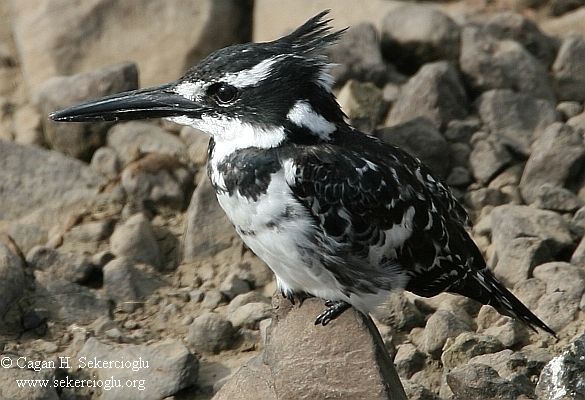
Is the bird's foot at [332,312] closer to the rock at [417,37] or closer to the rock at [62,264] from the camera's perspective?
the rock at [62,264]

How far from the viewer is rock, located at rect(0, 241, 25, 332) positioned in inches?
202

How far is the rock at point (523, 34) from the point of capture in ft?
21.9

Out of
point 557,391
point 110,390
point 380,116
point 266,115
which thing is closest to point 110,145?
point 380,116

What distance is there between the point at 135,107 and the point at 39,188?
1.65 m

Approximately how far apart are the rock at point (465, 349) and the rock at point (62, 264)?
1.62 meters

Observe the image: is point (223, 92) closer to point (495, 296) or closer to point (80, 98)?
point (495, 296)

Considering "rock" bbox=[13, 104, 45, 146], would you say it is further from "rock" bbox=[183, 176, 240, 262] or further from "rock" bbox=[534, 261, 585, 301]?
"rock" bbox=[534, 261, 585, 301]

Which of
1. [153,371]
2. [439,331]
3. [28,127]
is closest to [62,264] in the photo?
[153,371]

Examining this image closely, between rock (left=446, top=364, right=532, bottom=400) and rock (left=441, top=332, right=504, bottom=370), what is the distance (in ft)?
0.68

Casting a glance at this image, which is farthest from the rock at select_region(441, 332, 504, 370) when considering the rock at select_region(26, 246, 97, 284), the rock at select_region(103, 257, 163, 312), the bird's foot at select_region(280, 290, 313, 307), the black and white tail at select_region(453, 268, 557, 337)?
the rock at select_region(26, 246, 97, 284)

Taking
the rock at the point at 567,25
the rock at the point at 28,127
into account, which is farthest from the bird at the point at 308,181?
the rock at the point at 567,25

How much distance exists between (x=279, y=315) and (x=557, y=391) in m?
0.98

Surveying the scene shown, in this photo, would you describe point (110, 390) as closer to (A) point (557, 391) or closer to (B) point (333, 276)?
(B) point (333, 276)

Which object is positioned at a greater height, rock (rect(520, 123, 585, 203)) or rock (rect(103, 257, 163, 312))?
rock (rect(103, 257, 163, 312))
